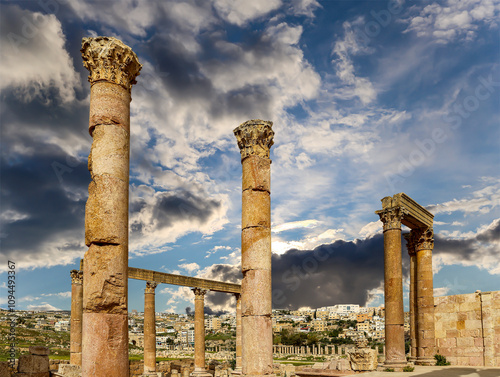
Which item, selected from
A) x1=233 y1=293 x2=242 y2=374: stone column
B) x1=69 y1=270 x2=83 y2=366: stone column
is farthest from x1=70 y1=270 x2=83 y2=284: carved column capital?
x1=233 y1=293 x2=242 y2=374: stone column

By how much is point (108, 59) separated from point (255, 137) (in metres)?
5.13

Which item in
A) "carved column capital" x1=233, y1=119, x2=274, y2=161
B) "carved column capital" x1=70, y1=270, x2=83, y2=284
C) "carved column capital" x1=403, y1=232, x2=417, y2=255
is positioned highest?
"carved column capital" x1=233, y1=119, x2=274, y2=161

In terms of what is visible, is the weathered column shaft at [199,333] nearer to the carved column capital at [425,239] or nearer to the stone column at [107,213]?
the carved column capital at [425,239]

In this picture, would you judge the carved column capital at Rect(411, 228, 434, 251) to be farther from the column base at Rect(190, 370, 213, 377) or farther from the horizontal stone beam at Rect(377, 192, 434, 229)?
the column base at Rect(190, 370, 213, 377)

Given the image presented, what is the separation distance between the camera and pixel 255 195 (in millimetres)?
12797

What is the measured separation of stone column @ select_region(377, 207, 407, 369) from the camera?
59.6 feet

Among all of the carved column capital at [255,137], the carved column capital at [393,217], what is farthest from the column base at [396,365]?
the carved column capital at [255,137]

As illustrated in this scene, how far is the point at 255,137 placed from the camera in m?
13.0

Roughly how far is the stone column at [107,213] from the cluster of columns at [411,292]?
44.7 feet

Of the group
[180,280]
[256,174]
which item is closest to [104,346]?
[256,174]

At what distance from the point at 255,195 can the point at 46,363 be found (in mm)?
9464

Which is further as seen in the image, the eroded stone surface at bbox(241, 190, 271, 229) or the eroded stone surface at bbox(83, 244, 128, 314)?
the eroded stone surface at bbox(241, 190, 271, 229)

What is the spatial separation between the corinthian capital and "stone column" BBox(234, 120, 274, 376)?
15.0 feet

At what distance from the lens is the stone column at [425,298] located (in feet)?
68.2
